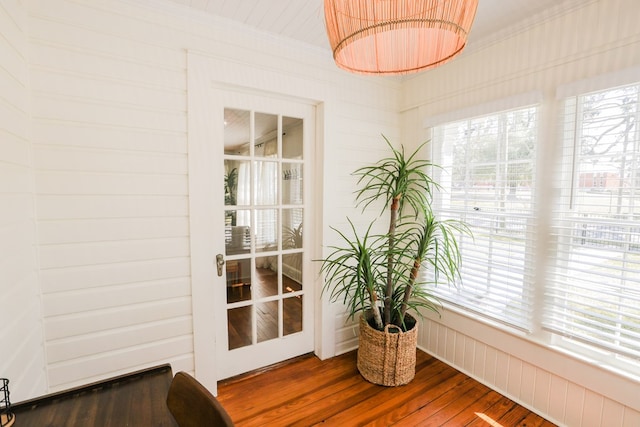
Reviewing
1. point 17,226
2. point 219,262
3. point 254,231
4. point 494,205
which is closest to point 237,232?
point 254,231

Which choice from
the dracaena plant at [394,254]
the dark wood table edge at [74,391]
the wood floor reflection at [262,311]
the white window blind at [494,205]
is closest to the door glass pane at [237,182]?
the wood floor reflection at [262,311]

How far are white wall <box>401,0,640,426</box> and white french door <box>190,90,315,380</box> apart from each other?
3.76 ft

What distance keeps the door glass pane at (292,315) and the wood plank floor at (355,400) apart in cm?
26

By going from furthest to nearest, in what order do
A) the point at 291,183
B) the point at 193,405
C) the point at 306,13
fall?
the point at 291,183, the point at 306,13, the point at 193,405

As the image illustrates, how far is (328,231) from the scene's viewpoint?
2369mm

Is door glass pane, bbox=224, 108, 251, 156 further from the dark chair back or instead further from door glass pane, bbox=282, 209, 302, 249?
the dark chair back

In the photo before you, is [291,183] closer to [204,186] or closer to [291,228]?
[291,228]

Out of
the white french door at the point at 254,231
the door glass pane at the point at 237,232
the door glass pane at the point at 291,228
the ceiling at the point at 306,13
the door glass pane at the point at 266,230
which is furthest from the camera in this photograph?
the door glass pane at the point at 291,228

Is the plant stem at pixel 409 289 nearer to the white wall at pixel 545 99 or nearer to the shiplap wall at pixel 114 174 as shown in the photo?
the white wall at pixel 545 99

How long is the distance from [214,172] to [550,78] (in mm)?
2130

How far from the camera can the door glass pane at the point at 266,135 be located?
2.15 m

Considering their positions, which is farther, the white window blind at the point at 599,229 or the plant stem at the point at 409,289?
the plant stem at the point at 409,289

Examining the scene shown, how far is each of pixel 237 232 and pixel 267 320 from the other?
0.72 meters

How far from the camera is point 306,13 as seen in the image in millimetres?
1814
